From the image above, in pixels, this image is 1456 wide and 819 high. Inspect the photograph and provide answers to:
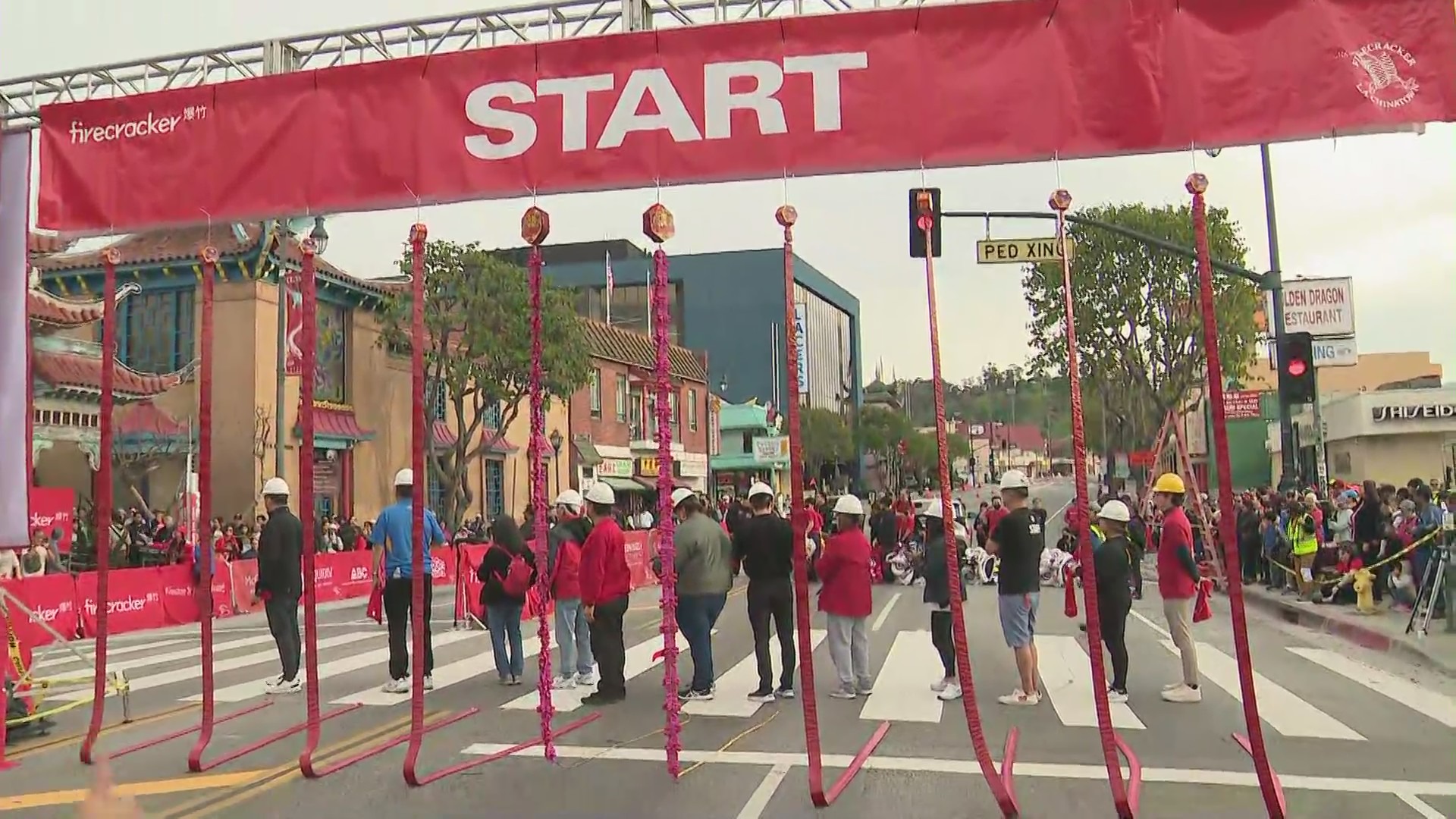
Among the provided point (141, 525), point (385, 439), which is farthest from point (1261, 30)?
point (385, 439)

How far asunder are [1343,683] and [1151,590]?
380 inches

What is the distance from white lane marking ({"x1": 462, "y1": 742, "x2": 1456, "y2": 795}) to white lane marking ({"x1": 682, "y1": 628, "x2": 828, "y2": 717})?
3.10ft

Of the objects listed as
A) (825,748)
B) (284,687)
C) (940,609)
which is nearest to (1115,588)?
(940,609)

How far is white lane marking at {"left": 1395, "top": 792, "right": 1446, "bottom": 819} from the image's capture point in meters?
5.87

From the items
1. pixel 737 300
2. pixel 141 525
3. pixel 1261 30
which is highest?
pixel 737 300

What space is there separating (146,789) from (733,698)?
452 cm

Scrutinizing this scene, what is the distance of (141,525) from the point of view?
20.7m

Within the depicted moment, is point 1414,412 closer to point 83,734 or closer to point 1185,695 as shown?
point 1185,695

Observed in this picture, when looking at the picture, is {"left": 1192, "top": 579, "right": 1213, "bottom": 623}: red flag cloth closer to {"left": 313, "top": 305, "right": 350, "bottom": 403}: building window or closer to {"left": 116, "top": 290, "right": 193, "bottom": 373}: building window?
{"left": 313, "top": 305, "right": 350, "bottom": 403}: building window

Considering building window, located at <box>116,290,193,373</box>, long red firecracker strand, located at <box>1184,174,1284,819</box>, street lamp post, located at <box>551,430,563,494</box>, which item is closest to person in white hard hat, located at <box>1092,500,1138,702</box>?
long red firecracker strand, located at <box>1184,174,1284,819</box>

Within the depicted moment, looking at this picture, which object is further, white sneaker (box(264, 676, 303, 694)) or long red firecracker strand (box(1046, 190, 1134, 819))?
white sneaker (box(264, 676, 303, 694))

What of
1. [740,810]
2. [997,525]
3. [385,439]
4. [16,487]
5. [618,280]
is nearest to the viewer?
[740,810]

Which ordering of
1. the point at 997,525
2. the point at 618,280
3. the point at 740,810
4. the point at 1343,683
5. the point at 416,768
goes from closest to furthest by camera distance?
the point at 740,810 < the point at 416,768 < the point at 997,525 < the point at 1343,683 < the point at 618,280

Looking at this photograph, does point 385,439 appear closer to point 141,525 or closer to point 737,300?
point 141,525
